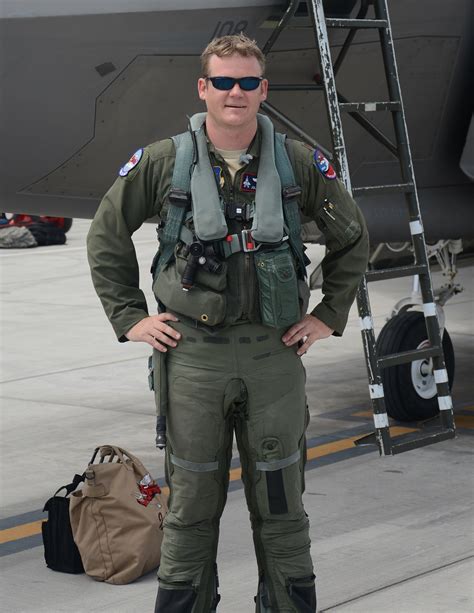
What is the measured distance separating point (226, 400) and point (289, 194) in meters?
0.72

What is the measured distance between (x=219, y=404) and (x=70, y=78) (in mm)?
2833

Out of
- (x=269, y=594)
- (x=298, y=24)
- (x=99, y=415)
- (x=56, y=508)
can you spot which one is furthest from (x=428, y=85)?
(x=269, y=594)

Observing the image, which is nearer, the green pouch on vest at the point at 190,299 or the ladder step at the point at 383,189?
the green pouch on vest at the point at 190,299

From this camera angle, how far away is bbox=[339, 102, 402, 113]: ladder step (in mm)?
6641

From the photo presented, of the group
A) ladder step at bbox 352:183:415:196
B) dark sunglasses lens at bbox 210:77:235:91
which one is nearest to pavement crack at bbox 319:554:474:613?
dark sunglasses lens at bbox 210:77:235:91

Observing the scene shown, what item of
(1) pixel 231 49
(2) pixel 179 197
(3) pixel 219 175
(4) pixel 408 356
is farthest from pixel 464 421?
(1) pixel 231 49

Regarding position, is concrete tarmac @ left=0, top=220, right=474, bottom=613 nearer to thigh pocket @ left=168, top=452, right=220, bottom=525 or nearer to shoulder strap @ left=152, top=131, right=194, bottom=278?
thigh pocket @ left=168, top=452, right=220, bottom=525

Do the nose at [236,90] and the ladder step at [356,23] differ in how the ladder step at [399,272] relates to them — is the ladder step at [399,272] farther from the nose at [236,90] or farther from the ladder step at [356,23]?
the nose at [236,90]

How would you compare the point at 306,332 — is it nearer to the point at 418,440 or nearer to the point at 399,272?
the point at 418,440

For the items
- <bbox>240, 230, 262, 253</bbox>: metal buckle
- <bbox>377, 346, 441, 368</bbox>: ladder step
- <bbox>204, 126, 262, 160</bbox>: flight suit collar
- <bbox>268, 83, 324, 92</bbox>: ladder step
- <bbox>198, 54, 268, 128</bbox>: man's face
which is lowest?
<bbox>377, 346, 441, 368</bbox>: ladder step

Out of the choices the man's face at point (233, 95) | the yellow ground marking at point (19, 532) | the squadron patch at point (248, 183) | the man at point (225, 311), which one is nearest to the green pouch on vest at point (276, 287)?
the man at point (225, 311)

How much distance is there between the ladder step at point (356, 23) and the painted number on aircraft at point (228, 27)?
47cm

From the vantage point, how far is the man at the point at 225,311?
3.88 m

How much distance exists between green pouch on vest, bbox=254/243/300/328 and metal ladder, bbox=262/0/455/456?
91.0 inches
